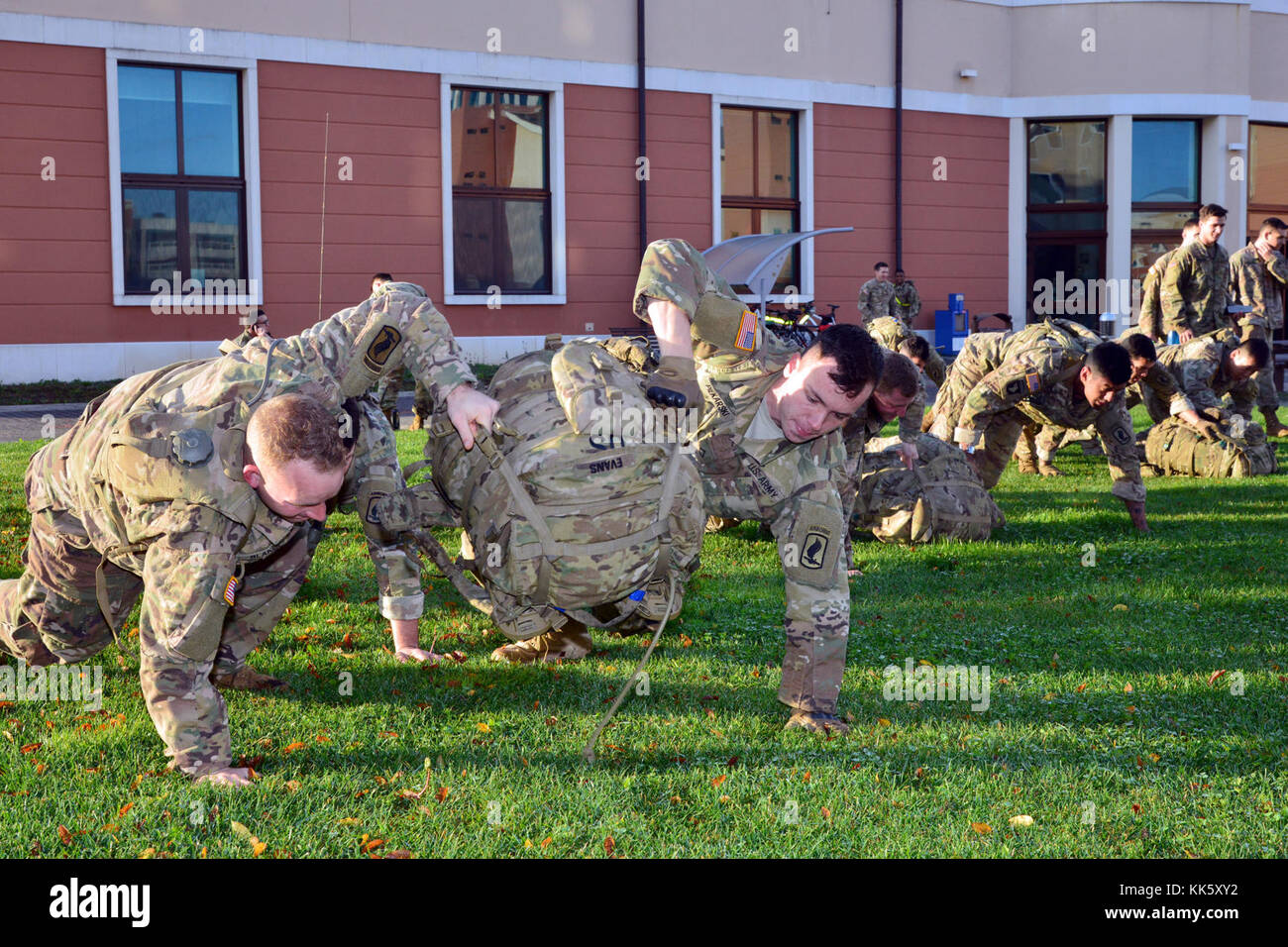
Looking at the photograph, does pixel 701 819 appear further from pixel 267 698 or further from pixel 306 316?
pixel 306 316

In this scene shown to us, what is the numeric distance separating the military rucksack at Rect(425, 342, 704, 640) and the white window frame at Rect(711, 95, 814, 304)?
16.3 metres

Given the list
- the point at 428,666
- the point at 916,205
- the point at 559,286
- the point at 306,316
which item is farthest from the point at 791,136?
the point at 428,666

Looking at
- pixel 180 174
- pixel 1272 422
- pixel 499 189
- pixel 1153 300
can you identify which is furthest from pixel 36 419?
pixel 1272 422

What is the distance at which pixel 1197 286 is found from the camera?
13.5 metres

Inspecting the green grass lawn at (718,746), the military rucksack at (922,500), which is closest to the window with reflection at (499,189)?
the military rucksack at (922,500)

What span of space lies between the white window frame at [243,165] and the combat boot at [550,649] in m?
13.0

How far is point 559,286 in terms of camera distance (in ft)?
64.7

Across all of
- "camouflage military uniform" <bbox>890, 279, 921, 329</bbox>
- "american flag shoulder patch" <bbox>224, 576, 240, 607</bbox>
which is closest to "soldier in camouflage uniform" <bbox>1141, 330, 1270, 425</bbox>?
"camouflage military uniform" <bbox>890, 279, 921, 329</bbox>

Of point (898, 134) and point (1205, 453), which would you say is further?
point (898, 134)

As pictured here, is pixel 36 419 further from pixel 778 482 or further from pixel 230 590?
pixel 778 482

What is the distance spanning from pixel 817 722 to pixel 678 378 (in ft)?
5.13

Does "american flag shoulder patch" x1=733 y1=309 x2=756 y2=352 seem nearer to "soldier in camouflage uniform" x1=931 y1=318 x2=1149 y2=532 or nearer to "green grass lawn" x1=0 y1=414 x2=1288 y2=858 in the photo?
"green grass lawn" x1=0 y1=414 x2=1288 y2=858

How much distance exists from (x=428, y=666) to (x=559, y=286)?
1449cm

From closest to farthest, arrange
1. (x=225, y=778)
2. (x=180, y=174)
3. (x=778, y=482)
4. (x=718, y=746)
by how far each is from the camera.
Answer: (x=225, y=778) < (x=718, y=746) < (x=778, y=482) < (x=180, y=174)
